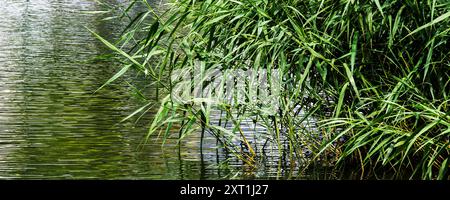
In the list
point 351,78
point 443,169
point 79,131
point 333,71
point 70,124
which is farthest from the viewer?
point 70,124

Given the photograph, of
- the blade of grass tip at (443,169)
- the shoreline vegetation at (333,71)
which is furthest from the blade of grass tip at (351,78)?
the blade of grass tip at (443,169)

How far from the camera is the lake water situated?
7.05m

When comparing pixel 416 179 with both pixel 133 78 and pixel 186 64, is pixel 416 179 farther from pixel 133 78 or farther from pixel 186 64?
pixel 133 78

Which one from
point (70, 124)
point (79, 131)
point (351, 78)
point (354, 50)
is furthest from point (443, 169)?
point (70, 124)

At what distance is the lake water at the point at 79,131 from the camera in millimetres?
7055

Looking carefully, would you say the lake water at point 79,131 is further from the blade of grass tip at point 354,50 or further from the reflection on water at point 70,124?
the blade of grass tip at point 354,50

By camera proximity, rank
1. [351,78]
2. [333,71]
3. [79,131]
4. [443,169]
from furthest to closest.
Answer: [79,131] < [333,71] < [351,78] < [443,169]

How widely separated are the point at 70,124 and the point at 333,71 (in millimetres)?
2577

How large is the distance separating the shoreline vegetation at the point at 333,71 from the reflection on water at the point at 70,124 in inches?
17.3

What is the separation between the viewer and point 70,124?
847 centimetres

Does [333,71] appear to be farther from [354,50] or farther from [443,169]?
[443,169]
